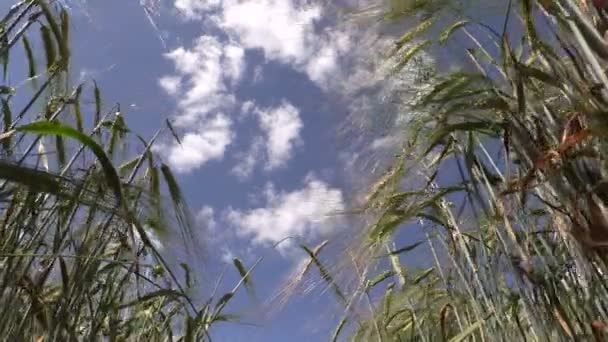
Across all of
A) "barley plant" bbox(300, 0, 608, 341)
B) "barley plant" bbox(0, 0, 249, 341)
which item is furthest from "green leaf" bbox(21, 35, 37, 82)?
"barley plant" bbox(300, 0, 608, 341)

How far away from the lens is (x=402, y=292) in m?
2.04

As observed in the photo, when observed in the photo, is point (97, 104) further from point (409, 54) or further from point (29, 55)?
point (409, 54)

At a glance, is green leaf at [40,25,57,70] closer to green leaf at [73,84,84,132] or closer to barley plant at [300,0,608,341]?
green leaf at [73,84,84,132]

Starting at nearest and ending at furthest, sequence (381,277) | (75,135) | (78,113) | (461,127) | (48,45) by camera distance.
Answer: (75,135) < (461,127) < (78,113) < (48,45) < (381,277)

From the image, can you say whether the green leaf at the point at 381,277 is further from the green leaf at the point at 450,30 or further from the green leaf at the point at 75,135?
the green leaf at the point at 75,135

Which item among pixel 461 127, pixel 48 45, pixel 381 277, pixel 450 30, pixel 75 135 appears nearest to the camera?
pixel 75 135

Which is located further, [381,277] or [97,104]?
[381,277]

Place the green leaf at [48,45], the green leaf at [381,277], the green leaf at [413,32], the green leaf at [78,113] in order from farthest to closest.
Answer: the green leaf at [381,277] → the green leaf at [48,45] → the green leaf at [78,113] → the green leaf at [413,32]

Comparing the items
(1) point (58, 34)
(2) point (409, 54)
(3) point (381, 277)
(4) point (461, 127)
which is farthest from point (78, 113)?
(3) point (381, 277)

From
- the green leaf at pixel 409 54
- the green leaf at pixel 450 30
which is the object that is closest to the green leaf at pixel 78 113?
the green leaf at pixel 409 54

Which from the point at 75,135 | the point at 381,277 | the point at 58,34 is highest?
the point at 58,34

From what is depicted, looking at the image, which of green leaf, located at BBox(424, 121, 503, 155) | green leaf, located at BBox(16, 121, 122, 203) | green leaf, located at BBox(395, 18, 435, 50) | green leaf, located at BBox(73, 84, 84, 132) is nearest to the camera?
green leaf, located at BBox(16, 121, 122, 203)

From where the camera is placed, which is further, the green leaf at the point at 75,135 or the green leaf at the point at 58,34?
the green leaf at the point at 58,34

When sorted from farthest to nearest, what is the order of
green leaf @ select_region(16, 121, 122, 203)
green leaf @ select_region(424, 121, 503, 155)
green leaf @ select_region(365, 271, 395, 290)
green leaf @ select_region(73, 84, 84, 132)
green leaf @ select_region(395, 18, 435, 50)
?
green leaf @ select_region(365, 271, 395, 290), green leaf @ select_region(73, 84, 84, 132), green leaf @ select_region(395, 18, 435, 50), green leaf @ select_region(424, 121, 503, 155), green leaf @ select_region(16, 121, 122, 203)
